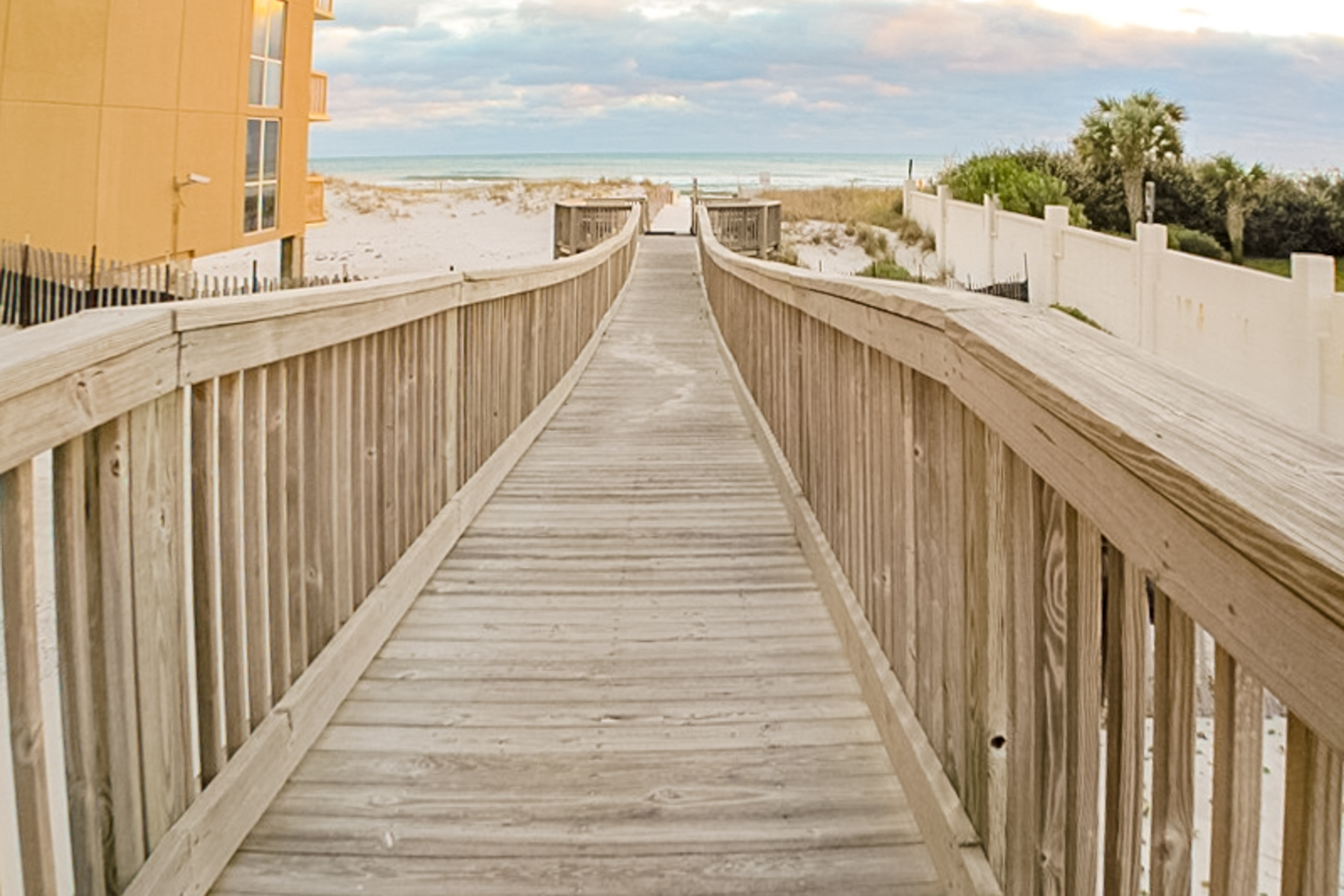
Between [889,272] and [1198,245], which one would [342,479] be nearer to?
[889,272]

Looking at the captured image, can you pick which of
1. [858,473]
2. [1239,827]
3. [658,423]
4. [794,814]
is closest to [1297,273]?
[658,423]

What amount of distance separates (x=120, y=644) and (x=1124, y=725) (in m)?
1.80

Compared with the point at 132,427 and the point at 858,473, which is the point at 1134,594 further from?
the point at 858,473

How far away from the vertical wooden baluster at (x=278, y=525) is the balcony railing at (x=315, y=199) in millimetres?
25633

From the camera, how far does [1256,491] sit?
1181mm

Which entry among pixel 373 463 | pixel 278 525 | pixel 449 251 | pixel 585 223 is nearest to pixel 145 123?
pixel 585 223

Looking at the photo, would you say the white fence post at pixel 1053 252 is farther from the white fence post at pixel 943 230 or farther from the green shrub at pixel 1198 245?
the white fence post at pixel 943 230

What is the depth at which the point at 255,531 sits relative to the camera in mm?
2799

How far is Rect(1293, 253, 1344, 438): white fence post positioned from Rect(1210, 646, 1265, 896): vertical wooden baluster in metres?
16.4

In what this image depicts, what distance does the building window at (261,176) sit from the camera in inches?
859

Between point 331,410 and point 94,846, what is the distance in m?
1.56

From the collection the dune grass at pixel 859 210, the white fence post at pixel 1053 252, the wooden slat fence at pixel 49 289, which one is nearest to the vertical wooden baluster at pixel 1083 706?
the wooden slat fence at pixel 49 289

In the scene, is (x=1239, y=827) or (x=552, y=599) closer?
(x=1239, y=827)

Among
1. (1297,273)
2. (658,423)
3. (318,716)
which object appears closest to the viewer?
(318,716)
